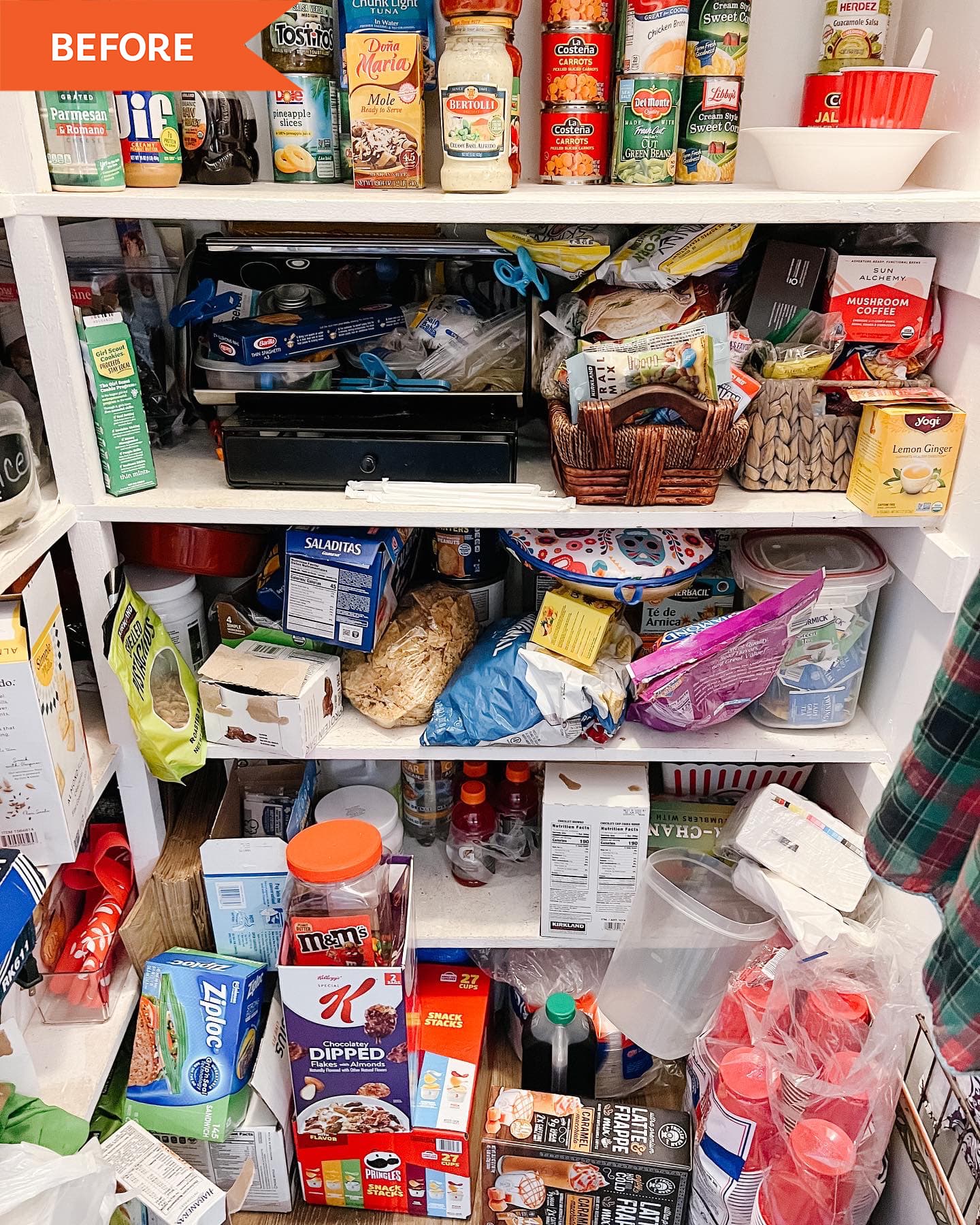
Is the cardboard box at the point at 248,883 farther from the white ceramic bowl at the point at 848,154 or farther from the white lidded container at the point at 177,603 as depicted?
the white ceramic bowl at the point at 848,154

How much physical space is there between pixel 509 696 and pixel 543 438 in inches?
15.3

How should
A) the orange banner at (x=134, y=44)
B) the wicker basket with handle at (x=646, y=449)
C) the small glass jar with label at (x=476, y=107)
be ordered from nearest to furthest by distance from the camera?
the orange banner at (x=134, y=44)
the small glass jar with label at (x=476, y=107)
the wicker basket with handle at (x=646, y=449)

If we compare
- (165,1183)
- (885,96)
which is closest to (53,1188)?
(165,1183)

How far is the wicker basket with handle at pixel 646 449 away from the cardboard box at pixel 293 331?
10.6 inches

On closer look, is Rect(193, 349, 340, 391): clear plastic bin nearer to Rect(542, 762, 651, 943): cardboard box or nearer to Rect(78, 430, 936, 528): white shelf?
Rect(78, 430, 936, 528): white shelf

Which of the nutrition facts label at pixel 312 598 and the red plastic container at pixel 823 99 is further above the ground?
the red plastic container at pixel 823 99

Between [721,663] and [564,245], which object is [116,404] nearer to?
[564,245]

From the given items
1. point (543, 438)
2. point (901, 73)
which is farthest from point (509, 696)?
point (901, 73)

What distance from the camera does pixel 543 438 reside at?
1.42 metres

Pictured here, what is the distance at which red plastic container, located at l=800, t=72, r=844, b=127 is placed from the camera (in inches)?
44.1

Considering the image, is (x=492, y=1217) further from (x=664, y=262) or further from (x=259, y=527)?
(x=664, y=262)

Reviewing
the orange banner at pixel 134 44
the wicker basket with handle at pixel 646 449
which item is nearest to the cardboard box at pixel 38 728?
the orange banner at pixel 134 44

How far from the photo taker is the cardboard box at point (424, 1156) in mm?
1293

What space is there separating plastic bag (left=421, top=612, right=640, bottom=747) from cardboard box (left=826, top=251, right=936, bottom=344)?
478 millimetres
